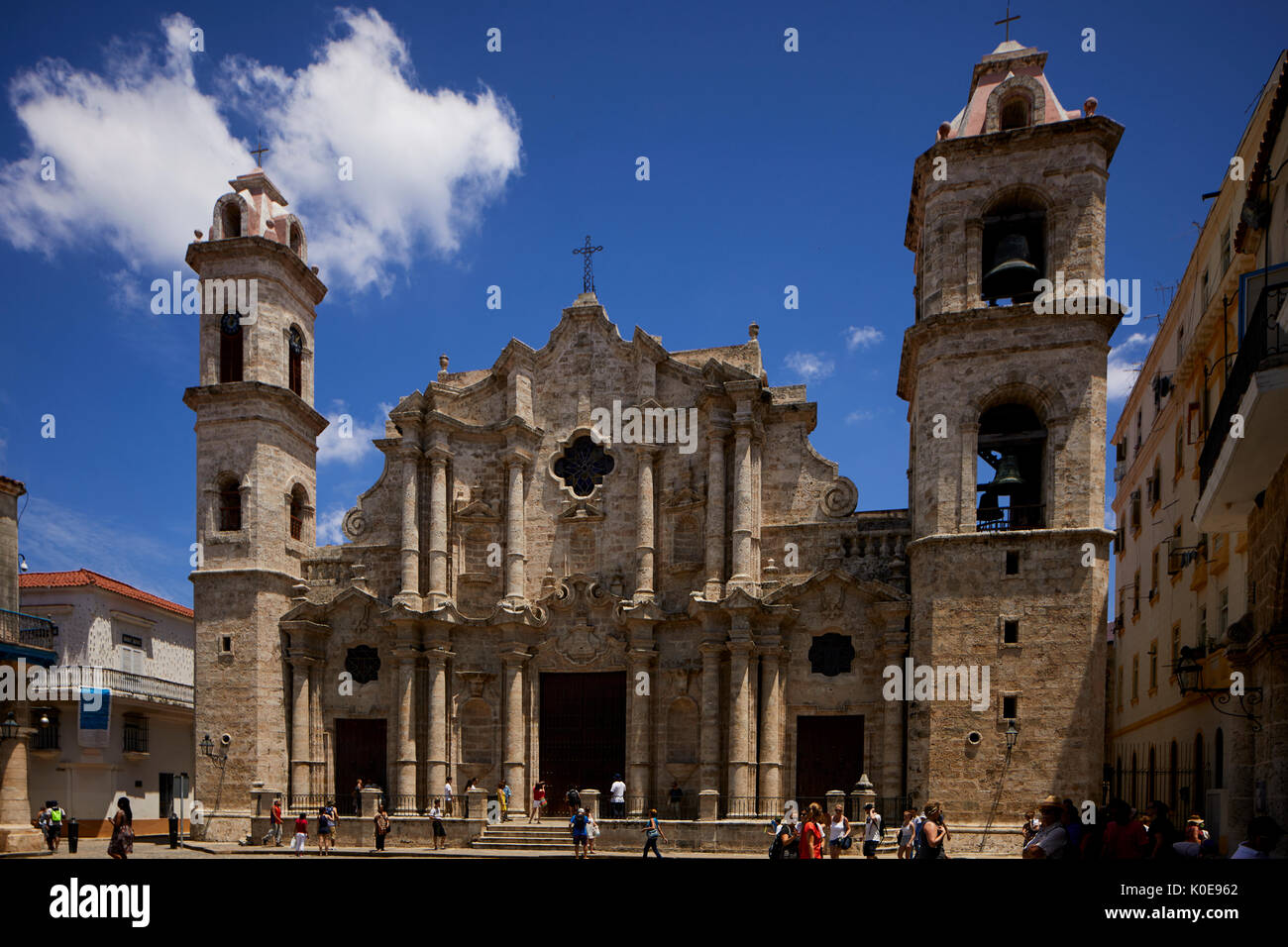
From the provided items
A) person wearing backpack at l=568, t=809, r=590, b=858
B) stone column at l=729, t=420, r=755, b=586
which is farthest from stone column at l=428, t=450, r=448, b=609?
person wearing backpack at l=568, t=809, r=590, b=858

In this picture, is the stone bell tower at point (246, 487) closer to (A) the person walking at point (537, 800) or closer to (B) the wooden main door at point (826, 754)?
(A) the person walking at point (537, 800)

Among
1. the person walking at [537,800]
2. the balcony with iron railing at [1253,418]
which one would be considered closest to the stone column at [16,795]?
the person walking at [537,800]

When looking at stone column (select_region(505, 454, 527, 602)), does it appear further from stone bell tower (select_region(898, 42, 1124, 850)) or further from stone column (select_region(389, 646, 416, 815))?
stone bell tower (select_region(898, 42, 1124, 850))

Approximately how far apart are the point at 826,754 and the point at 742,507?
702 centimetres

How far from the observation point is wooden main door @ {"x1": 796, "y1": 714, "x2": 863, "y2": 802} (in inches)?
1012

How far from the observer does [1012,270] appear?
24.4 meters

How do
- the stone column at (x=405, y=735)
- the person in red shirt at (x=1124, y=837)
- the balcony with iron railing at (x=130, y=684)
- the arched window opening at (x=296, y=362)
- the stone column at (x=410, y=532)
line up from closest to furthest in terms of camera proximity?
the person in red shirt at (x=1124, y=837) < the stone column at (x=405, y=735) < the stone column at (x=410, y=532) < the arched window opening at (x=296, y=362) < the balcony with iron railing at (x=130, y=684)

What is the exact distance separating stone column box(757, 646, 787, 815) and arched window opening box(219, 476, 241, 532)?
16587mm

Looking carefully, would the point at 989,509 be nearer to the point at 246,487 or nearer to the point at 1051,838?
the point at 1051,838

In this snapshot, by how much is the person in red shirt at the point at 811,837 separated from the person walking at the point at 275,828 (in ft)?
54.5

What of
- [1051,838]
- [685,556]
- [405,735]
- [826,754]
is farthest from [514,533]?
[1051,838]

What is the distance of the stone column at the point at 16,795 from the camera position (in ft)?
79.0

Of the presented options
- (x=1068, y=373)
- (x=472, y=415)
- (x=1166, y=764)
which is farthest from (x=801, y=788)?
(x=472, y=415)
